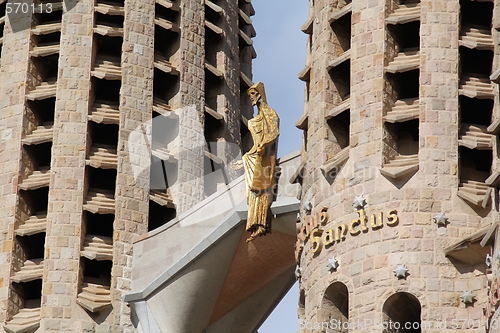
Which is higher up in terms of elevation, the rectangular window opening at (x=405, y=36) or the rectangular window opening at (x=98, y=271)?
the rectangular window opening at (x=405, y=36)

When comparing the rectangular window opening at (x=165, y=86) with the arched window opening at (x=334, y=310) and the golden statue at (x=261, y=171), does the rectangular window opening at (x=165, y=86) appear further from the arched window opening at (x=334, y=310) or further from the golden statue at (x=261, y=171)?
the arched window opening at (x=334, y=310)

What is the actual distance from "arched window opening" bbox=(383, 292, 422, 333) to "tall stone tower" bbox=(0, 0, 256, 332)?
15.7m

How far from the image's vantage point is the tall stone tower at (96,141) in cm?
6850

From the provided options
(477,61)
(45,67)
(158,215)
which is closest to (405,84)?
(477,61)

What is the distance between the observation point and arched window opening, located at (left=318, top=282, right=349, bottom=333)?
181 feet

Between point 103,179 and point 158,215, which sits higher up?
point 103,179

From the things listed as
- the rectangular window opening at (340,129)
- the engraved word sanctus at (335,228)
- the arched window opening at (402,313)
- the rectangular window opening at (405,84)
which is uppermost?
the rectangular window opening at (405,84)

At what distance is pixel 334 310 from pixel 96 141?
18.9 meters

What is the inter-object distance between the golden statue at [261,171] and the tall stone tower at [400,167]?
148 centimetres

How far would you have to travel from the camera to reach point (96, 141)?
236ft

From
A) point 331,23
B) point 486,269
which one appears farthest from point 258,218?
point 486,269

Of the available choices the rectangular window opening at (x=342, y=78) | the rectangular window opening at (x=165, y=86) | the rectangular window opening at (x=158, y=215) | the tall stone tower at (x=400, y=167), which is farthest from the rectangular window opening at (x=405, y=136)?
the rectangular window opening at (x=165, y=86)

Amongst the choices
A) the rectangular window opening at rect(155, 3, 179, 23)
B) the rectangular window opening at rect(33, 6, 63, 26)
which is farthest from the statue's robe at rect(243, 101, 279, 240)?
the rectangular window opening at rect(33, 6, 63, 26)

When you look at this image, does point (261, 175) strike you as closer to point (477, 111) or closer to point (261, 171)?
point (261, 171)
